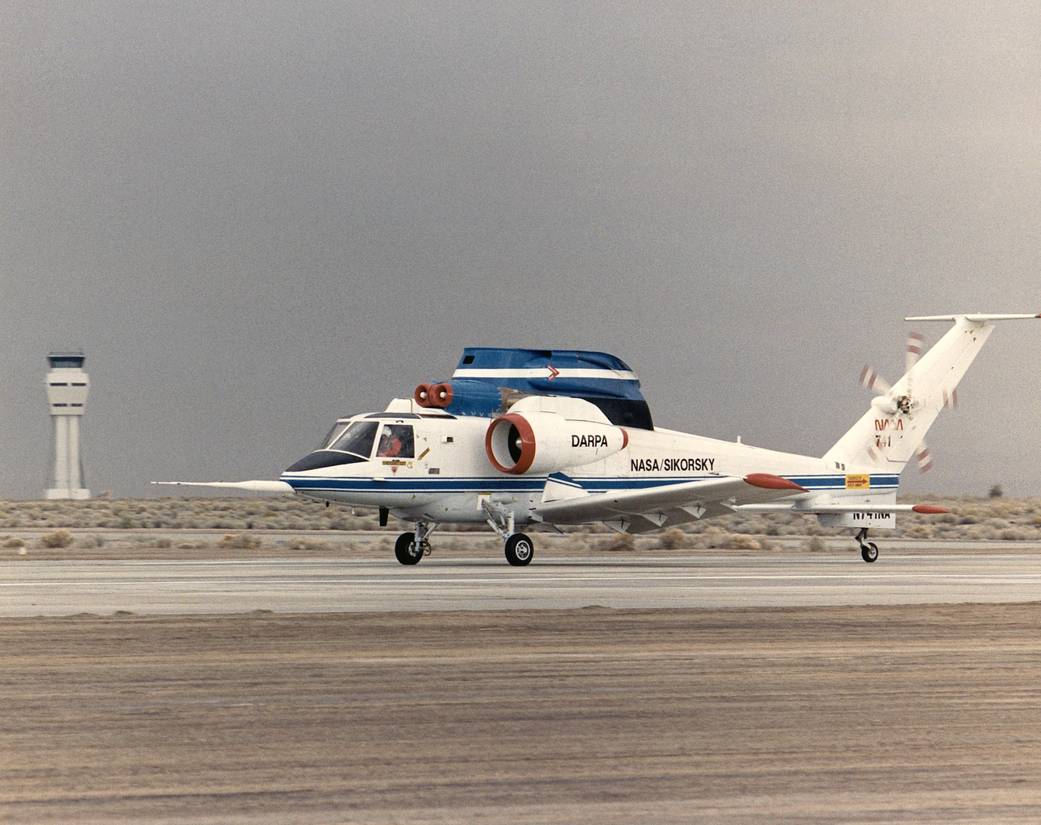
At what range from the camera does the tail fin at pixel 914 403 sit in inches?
1526

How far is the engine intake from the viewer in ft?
111

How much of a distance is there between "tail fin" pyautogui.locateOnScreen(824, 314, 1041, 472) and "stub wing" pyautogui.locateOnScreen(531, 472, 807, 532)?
3.13 meters

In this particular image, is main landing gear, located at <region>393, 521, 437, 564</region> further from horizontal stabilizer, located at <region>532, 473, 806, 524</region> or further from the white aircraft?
horizontal stabilizer, located at <region>532, 473, 806, 524</region>

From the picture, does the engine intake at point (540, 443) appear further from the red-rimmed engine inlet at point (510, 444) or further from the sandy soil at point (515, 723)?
the sandy soil at point (515, 723)

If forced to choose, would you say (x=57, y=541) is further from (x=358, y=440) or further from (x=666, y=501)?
(x=666, y=501)

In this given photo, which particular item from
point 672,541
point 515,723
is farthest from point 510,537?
point 515,723

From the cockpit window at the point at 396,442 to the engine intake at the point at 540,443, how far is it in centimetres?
206

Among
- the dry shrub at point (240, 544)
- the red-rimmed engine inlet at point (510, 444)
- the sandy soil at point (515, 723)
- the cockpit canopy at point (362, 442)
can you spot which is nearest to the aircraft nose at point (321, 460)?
the cockpit canopy at point (362, 442)

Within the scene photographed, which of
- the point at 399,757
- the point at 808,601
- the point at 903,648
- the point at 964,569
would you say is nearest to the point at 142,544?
the point at 964,569

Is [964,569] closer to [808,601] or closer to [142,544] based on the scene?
[808,601]

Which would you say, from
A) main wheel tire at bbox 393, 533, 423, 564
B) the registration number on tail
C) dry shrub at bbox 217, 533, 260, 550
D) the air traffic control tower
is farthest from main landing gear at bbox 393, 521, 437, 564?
the air traffic control tower

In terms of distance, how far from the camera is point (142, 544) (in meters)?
43.9

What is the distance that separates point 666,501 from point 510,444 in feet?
12.0

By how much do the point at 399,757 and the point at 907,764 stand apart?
10.0 ft
